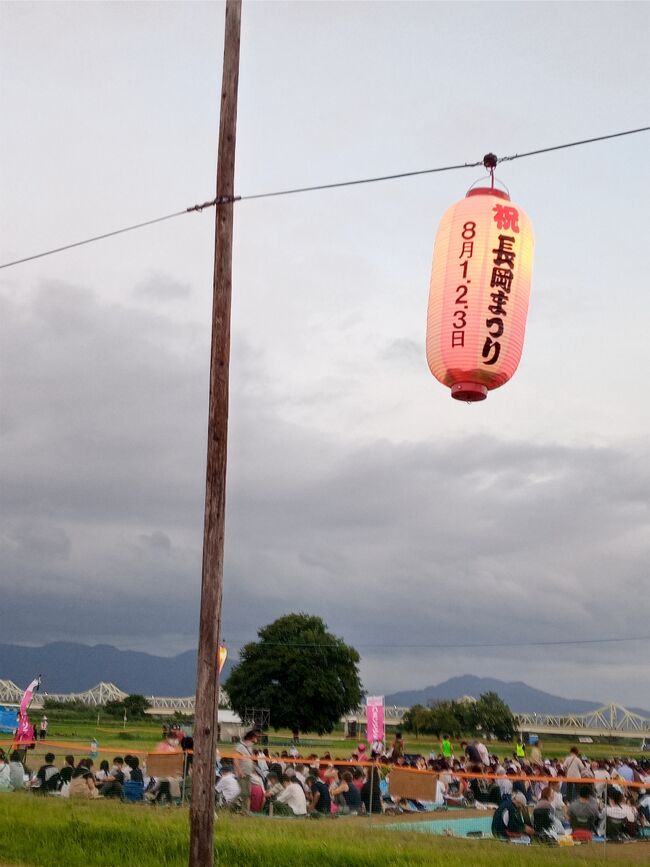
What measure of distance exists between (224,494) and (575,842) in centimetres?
792

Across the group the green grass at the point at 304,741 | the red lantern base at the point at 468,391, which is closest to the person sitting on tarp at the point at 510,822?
the red lantern base at the point at 468,391

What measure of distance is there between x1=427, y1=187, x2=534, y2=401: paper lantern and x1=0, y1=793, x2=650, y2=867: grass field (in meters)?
6.53

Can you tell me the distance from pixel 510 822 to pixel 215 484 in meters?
7.65

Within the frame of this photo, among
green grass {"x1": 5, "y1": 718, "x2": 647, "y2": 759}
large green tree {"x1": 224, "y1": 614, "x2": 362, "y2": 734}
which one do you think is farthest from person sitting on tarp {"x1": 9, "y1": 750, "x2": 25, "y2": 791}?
large green tree {"x1": 224, "y1": 614, "x2": 362, "y2": 734}

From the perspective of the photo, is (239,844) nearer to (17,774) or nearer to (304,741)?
(17,774)

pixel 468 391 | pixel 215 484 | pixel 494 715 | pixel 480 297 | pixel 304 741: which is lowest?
pixel 304 741

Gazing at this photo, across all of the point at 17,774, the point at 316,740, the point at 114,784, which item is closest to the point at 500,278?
the point at 114,784

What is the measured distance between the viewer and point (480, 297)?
12.2 meters

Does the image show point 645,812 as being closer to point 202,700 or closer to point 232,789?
point 232,789

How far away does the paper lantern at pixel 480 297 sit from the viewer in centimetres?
1214

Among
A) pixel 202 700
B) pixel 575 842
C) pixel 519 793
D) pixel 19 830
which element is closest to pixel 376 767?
pixel 519 793

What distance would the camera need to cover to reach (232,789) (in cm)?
1795

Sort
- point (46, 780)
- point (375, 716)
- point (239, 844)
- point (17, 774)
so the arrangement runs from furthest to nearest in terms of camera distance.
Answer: point (375, 716) → point (17, 774) → point (46, 780) → point (239, 844)

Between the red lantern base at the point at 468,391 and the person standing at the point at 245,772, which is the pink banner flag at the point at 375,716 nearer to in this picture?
the person standing at the point at 245,772
